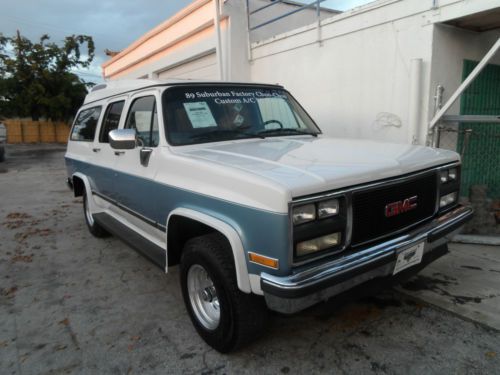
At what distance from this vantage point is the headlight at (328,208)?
7.69ft

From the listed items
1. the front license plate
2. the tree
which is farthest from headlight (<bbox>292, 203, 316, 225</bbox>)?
the tree

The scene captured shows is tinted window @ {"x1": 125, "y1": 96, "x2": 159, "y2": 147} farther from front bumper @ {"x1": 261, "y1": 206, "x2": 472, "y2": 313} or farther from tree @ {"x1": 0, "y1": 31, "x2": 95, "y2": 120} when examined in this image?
tree @ {"x1": 0, "y1": 31, "x2": 95, "y2": 120}

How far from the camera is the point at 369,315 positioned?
10.7 ft

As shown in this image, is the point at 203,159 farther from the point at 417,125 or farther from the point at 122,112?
the point at 417,125

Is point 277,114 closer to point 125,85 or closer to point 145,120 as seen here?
point 145,120

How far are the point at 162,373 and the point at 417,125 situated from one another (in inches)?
178

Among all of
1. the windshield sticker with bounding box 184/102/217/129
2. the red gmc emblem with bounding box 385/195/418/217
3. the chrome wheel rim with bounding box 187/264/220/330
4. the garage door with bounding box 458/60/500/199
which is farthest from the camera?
the garage door with bounding box 458/60/500/199

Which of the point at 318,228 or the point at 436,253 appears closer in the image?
the point at 318,228

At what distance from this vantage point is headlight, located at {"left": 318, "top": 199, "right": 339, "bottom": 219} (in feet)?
7.69

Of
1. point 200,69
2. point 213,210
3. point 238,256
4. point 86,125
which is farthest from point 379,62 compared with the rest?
point 200,69

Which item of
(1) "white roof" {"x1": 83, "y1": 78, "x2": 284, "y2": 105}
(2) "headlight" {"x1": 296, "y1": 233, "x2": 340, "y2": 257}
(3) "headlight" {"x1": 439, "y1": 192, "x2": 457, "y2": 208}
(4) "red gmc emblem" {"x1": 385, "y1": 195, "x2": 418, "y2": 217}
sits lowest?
(2) "headlight" {"x1": 296, "y1": 233, "x2": 340, "y2": 257}

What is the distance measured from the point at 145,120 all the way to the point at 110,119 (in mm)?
1086

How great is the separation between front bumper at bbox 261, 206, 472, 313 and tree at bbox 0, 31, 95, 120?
32.0 m

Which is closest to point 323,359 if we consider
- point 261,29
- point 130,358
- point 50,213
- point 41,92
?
point 130,358
